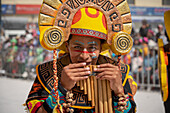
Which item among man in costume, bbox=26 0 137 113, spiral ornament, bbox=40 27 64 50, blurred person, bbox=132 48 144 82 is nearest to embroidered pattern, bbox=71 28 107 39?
man in costume, bbox=26 0 137 113

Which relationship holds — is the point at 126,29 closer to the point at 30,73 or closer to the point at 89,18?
the point at 89,18

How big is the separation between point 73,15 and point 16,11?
67.1ft

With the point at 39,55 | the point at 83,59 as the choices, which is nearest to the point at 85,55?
the point at 83,59

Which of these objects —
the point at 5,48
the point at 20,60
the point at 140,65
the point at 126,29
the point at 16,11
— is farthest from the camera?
the point at 16,11

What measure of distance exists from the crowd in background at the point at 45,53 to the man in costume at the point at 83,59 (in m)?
5.10

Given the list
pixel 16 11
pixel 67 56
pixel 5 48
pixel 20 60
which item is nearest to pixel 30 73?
pixel 20 60

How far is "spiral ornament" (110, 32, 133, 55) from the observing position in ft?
7.18

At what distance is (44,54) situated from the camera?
10.2m

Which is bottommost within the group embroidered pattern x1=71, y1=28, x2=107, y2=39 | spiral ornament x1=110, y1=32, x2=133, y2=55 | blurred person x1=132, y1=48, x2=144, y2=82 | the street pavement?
the street pavement

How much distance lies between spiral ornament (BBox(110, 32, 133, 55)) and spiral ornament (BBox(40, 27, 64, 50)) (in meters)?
0.49

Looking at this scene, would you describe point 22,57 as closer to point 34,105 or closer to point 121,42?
point 34,105

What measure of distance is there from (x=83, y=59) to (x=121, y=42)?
1.27 ft

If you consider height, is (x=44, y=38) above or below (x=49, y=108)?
above

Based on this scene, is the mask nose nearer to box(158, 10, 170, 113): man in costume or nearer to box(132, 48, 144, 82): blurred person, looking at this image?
box(158, 10, 170, 113): man in costume
